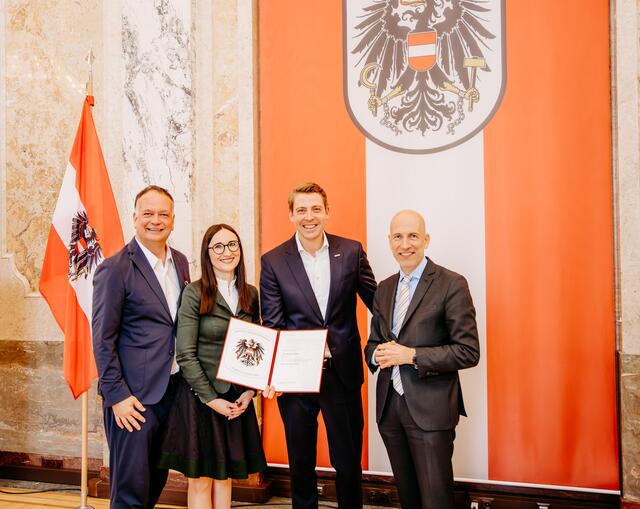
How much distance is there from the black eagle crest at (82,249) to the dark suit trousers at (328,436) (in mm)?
1414

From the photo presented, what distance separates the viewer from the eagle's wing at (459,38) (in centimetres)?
320

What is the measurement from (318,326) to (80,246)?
5.14ft

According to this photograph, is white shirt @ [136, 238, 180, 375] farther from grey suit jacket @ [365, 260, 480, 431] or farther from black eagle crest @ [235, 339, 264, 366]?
grey suit jacket @ [365, 260, 480, 431]

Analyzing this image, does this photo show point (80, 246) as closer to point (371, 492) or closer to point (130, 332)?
point (130, 332)

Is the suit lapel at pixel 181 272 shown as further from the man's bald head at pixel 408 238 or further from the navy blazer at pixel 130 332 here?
the man's bald head at pixel 408 238

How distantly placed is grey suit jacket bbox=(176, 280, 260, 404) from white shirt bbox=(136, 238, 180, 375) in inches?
4.3

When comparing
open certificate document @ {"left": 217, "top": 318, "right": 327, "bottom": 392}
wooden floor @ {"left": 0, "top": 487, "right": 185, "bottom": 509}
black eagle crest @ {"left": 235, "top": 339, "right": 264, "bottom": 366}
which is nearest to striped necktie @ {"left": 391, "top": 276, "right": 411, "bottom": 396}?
open certificate document @ {"left": 217, "top": 318, "right": 327, "bottom": 392}

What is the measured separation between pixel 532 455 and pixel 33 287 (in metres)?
3.44

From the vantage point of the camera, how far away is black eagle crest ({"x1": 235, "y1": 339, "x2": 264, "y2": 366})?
226 centimetres

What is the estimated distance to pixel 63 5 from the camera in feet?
12.5

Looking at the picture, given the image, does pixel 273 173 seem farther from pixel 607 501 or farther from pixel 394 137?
pixel 607 501

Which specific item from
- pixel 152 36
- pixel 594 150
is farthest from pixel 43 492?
pixel 594 150

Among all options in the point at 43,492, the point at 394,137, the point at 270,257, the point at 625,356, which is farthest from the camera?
the point at 43,492

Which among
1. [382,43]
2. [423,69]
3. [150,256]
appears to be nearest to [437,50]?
[423,69]
